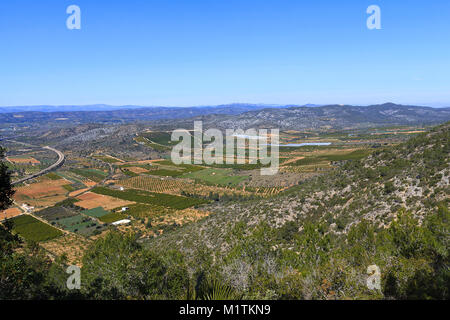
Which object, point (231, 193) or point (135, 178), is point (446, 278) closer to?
point (231, 193)

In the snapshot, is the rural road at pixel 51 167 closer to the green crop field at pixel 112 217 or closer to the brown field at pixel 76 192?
the brown field at pixel 76 192

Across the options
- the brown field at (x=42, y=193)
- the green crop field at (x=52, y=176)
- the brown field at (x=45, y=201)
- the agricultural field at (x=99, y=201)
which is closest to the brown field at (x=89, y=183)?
the brown field at (x=42, y=193)

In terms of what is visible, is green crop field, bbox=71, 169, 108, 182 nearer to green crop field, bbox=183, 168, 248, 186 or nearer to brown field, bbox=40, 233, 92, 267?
green crop field, bbox=183, 168, 248, 186

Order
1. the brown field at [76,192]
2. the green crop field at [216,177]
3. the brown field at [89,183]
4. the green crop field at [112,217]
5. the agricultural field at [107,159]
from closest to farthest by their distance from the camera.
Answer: the green crop field at [112,217]
the brown field at [76,192]
the green crop field at [216,177]
the brown field at [89,183]
the agricultural field at [107,159]

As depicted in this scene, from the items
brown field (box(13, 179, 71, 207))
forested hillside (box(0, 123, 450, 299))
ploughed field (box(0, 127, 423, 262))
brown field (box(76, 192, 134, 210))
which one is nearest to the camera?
forested hillside (box(0, 123, 450, 299))

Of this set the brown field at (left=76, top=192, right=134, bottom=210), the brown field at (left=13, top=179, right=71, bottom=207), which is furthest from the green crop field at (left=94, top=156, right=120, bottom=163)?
the brown field at (left=76, top=192, right=134, bottom=210)
